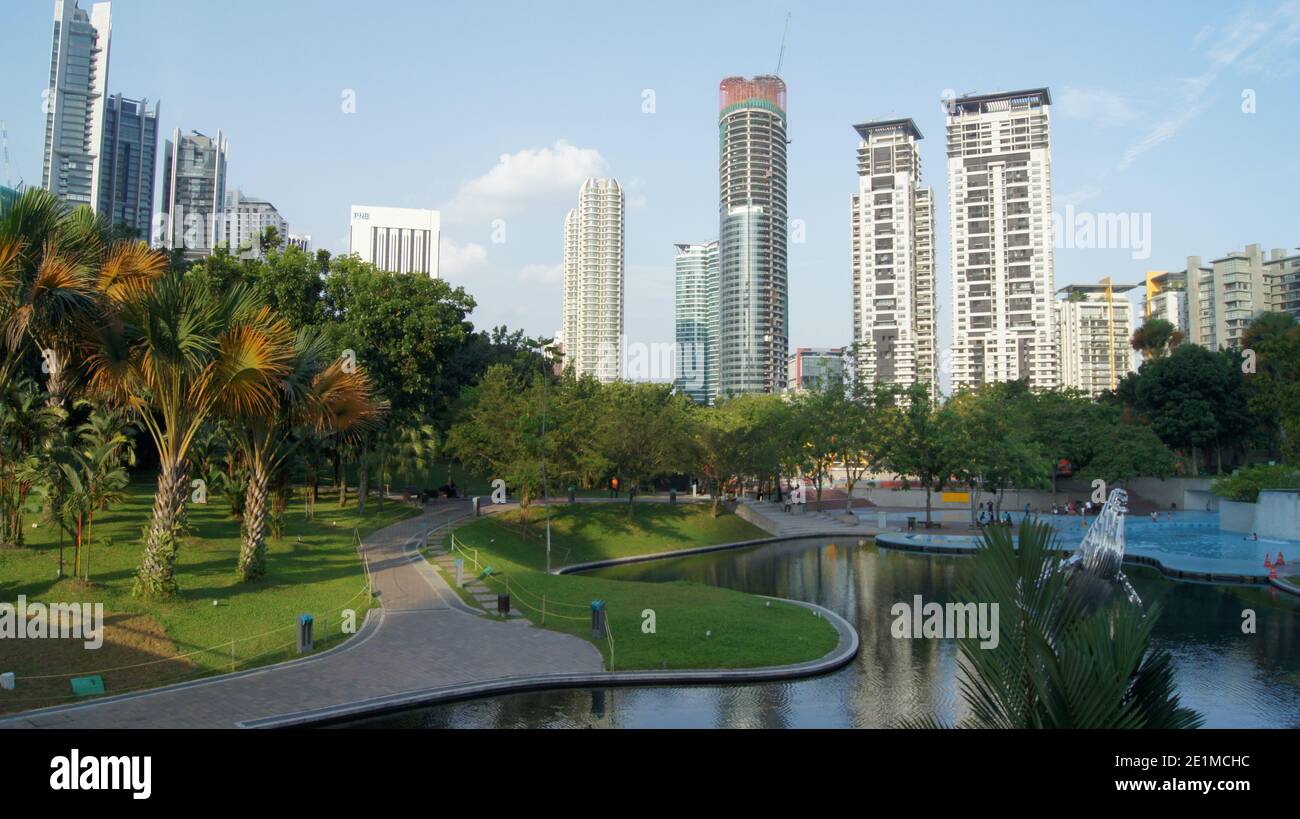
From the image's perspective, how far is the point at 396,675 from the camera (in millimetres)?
19797

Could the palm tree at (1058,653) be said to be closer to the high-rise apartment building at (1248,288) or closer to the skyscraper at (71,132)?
the high-rise apartment building at (1248,288)

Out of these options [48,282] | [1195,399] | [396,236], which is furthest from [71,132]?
[1195,399]

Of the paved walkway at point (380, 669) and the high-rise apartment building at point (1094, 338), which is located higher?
the high-rise apartment building at point (1094, 338)

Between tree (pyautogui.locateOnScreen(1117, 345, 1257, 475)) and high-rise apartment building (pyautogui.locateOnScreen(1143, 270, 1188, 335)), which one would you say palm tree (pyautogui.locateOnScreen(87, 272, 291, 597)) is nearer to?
tree (pyautogui.locateOnScreen(1117, 345, 1257, 475))

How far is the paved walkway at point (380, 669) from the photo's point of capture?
16.3 m

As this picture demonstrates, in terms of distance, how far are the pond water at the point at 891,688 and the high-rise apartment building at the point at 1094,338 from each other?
157 meters

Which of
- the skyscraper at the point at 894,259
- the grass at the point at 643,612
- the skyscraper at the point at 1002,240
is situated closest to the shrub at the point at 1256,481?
the grass at the point at 643,612

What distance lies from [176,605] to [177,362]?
6.79m

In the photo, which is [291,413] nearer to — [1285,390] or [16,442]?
[16,442]

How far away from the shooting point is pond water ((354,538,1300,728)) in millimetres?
18312

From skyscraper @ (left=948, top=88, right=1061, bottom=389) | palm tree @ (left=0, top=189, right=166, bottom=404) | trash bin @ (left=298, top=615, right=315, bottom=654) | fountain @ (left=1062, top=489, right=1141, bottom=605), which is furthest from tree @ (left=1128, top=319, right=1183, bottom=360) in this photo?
palm tree @ (left=0, top=189, right=166, bottom=404)
